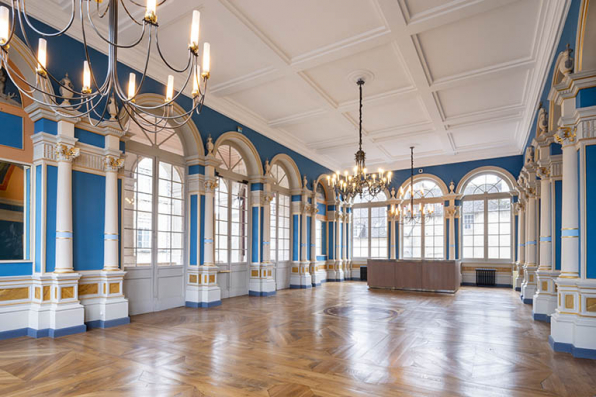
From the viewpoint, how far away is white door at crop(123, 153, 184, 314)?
6.50 meters

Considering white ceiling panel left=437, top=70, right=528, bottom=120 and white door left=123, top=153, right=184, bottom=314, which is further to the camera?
white ceiling panel left=437, top=70, right=528, bottom=120

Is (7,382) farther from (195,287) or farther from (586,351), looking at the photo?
(586,351)

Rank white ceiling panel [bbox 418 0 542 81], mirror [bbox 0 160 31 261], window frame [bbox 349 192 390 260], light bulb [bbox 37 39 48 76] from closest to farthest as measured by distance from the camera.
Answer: light bulb [bbox 37 39 48 76]
mirror [bbox 0 160 31 261]
white ceiling panel [bbox 418 0 542 81]
window frame [bbox 349 192 390 260]

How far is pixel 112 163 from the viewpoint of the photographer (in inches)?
223

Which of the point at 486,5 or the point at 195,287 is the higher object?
the point at 486,5

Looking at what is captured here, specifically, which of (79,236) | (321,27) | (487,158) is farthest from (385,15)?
(487,158)

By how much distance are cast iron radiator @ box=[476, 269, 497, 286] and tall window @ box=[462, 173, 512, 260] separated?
18.9 inches

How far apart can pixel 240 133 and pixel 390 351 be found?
19.8ft

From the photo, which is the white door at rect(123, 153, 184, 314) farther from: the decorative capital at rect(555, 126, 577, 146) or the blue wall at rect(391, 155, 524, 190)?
the blue wall at rect(391, 155, 524, 190)

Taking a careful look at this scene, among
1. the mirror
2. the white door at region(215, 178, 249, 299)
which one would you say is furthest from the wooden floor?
Answer: the white door at region(215, 178, 249, 299)

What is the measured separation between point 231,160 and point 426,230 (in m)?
7.74

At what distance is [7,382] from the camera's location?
132 inches

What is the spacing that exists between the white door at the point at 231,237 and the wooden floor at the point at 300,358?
79.5 inches

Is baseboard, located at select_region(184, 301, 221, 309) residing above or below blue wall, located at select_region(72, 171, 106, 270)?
below
